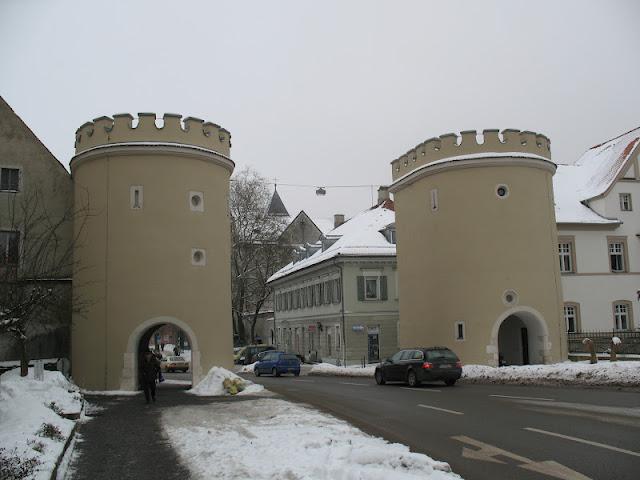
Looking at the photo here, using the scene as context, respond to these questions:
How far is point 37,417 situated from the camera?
1138 cm

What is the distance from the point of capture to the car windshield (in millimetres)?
21953

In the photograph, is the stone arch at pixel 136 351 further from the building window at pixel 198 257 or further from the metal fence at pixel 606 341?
the metal fence at pixel 606 341

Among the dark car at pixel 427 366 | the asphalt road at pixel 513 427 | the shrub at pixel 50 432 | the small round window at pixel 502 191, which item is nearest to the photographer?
the asphalt road at pixel 513 427

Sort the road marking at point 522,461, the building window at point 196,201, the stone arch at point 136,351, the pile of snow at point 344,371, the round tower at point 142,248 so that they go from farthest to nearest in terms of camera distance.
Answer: the pile of snow at point 344,371 → the building window at point 196,201 → the round tower at point 142,248 → the stone arch at point 136,351 → the road marking at point 522,461

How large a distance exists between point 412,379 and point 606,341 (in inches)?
504

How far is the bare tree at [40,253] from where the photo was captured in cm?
1427

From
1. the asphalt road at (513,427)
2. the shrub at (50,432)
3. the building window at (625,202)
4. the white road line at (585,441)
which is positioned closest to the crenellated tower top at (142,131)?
the asphalt road at (513,427)

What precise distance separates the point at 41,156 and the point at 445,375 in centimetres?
1559

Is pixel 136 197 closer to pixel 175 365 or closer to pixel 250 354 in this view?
pixel 175 365

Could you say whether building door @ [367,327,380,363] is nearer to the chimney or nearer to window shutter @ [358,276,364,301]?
window shutter @ [358,276,364,301]

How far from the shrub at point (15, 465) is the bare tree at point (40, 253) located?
179 inches

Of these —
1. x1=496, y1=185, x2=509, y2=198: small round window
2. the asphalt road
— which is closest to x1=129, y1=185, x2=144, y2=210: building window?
the asphalt road

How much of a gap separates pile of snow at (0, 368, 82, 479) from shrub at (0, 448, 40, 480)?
24 millimetres

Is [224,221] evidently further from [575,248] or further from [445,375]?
[575,248]
